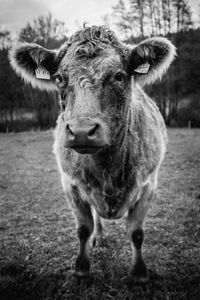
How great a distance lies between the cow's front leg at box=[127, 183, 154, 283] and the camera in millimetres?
3600

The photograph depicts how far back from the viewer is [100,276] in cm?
370

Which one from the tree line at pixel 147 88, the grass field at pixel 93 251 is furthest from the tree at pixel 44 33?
the grass field at pixel 93 251

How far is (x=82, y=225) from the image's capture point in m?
3.80

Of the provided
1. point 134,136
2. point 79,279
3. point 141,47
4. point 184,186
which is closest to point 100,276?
point 79,279

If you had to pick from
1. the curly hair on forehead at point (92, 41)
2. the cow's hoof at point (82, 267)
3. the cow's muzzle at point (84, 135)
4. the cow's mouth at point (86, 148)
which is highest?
the curly hair on forehead at point (92, 41)

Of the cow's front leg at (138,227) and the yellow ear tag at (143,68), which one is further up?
the yellow ear tag at (143,68)

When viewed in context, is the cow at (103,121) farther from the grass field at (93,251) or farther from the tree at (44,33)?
the tree at (44,33)

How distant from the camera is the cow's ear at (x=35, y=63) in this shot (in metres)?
3.39

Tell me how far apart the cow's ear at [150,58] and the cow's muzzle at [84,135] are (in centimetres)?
110

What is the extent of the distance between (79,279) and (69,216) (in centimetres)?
235

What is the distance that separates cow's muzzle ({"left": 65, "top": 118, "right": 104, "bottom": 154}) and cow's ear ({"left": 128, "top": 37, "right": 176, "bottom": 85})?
1099mm

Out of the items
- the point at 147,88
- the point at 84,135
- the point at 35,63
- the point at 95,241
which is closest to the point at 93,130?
the point at 84,135

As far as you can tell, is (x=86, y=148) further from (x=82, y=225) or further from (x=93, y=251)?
(x=93, y=251)

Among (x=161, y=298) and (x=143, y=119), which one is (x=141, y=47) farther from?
(x=161, y=298)
